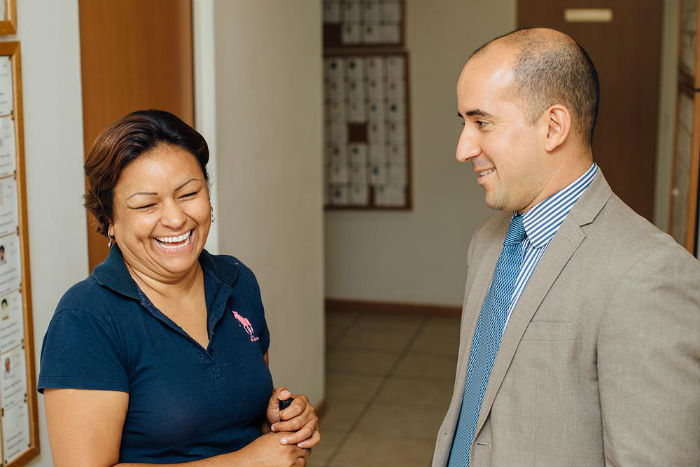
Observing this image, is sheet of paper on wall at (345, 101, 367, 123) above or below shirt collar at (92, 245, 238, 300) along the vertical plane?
above

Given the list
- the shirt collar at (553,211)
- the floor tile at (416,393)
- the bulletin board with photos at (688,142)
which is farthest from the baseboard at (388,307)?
the shirt collar at (553,211)

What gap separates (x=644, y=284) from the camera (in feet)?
4.84

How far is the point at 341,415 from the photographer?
4.59m

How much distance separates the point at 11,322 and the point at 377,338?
13.5 ft

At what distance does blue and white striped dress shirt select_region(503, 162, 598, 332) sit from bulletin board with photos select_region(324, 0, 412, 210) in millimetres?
4709

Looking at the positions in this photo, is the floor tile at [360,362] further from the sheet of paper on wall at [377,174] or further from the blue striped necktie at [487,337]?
the blue striped necktie at [487,337]

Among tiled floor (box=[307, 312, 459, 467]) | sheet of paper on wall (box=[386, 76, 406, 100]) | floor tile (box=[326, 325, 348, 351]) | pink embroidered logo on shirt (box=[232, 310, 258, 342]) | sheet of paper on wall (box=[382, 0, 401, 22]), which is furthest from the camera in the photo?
sheet of paper on wall (box=[386, 76, 406, 100])

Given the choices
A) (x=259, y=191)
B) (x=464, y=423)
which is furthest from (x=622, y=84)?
(x=464, y=423)

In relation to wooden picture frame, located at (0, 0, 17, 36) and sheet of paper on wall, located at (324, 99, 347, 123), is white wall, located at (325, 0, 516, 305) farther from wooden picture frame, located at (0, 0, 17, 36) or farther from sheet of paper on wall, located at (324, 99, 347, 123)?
wooden picture frame, located at (0, 0, 17, 36)

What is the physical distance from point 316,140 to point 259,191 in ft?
2.59

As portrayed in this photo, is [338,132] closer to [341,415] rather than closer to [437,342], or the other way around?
[437,342]

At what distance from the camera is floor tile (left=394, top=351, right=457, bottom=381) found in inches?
207

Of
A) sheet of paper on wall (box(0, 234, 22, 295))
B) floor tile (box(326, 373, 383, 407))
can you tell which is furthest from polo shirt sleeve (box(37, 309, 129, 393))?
floor tile (box(326, 373, 383, 407))

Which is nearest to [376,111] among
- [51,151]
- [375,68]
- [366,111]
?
[366,111]
